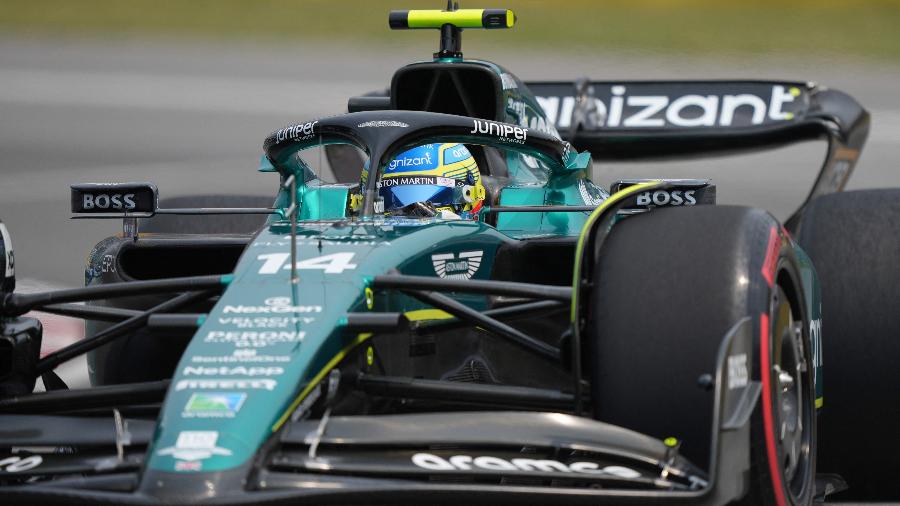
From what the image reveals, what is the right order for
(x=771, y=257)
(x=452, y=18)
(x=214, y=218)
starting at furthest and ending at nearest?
(x=214, y=218) → (x=452, y=18) → (x=771, y=257)

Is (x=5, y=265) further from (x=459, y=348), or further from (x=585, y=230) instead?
(x=585, y=230)

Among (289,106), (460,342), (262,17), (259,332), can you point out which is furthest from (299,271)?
(262,17)

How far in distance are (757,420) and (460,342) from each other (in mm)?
1327

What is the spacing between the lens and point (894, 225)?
19.2 feet

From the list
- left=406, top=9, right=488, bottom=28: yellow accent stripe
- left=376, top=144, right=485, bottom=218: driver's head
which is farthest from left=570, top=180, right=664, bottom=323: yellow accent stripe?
left=406, top=9, right=488, bottom=28: yellow accent stripe

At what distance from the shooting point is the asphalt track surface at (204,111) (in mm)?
12281

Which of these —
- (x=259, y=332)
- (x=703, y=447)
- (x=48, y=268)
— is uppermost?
(x=259, y=332)

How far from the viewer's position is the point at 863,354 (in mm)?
5680

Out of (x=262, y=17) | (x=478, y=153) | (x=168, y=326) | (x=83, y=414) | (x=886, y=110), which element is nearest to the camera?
(x=168, y=326)

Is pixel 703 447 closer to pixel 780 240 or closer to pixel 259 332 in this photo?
pixel 780 240

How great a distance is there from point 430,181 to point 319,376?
74.8 inches

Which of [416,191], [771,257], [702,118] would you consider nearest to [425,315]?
[416,191]

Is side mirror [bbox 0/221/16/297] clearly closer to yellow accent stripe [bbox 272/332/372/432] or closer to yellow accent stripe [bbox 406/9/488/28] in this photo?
yellow accent stripe [bbox 272/332/372/432]

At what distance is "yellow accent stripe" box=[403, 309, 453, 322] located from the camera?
485cm
